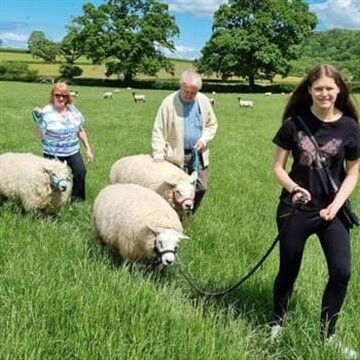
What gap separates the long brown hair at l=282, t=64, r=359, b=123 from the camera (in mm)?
4504

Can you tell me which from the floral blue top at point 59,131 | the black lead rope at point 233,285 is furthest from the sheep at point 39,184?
the black lead rope at point 233,285

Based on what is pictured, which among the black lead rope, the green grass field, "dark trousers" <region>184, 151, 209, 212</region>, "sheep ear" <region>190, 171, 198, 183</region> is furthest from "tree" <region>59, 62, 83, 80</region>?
the black lead rope

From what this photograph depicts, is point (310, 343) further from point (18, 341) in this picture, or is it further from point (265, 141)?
point (265, 141)

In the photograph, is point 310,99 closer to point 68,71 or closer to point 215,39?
point 215,39

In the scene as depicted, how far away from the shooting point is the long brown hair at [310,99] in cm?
450

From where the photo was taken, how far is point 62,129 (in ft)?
28.1

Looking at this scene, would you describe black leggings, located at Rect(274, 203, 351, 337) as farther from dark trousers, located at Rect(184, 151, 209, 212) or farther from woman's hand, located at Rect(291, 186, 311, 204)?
dark trousers, located at Rect(184, 151, 209, 212)

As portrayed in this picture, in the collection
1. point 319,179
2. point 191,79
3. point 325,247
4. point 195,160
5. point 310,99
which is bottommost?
point 325,247

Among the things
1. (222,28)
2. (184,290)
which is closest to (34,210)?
(184,290)

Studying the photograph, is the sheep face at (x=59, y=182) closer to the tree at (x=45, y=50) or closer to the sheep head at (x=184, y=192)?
the sheep head at (x=184, y=192)

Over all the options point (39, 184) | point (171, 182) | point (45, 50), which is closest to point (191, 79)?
point (171, 182)

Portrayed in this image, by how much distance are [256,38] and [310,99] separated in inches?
2820

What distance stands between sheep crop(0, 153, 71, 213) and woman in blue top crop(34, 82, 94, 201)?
0.34m

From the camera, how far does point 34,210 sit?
8.09m
